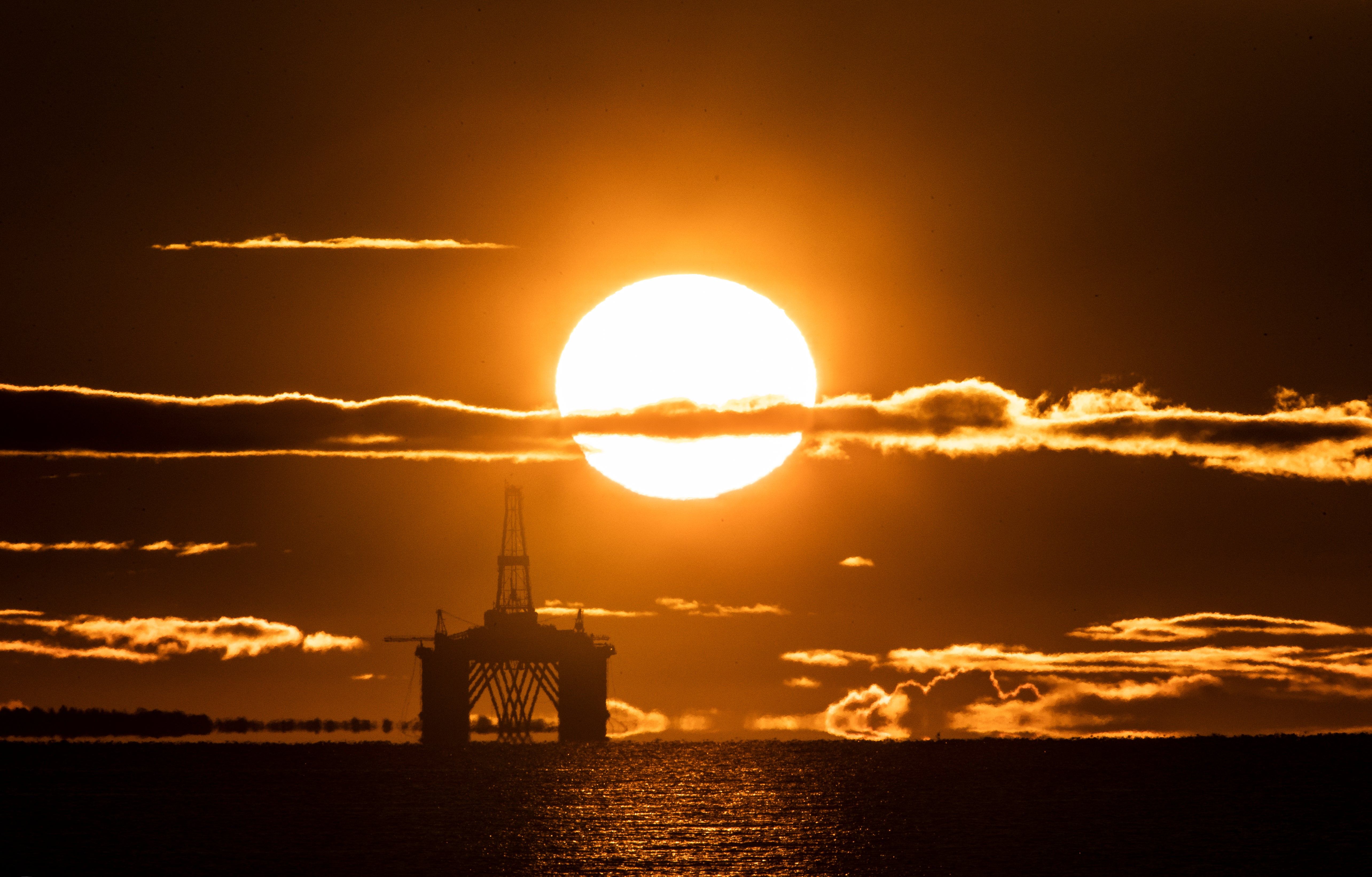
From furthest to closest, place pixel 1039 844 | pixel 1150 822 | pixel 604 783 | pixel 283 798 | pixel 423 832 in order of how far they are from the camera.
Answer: pixel 604 783 < pixel 283 798 < pixel 1150 822 < pixel 423 832 < pixel 1039 844

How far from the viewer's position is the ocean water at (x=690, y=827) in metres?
81.9

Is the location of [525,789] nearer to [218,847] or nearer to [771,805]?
[771,805]

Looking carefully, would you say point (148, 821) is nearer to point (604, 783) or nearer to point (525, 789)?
point (525, 789)

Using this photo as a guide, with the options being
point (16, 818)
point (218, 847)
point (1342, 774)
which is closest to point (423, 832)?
point (218, 847)

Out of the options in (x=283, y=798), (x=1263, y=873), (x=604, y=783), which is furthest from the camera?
(x=604, y=783)

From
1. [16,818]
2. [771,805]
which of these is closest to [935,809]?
[771,805]

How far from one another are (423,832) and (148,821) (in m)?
27.5

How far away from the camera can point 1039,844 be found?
92188 millimetres

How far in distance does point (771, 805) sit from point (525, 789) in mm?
34235

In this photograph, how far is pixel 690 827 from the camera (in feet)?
330

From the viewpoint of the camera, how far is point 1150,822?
111875mm

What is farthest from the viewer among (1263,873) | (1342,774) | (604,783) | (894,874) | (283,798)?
(1342,774)

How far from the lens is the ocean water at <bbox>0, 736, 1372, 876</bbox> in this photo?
8188 centimetres

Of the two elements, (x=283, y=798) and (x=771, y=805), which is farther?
(x=283, y=798)
